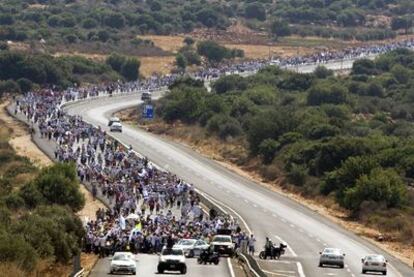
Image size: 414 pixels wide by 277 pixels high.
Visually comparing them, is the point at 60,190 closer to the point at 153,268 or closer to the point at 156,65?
the point at 153,268

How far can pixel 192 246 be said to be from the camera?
49.2m

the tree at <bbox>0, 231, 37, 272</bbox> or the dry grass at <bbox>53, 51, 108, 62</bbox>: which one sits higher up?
the tree at <bbox>0, 231, 37, 272</bbox>

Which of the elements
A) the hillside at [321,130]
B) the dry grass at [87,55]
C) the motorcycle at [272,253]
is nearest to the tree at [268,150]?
the hillside at [321,130]

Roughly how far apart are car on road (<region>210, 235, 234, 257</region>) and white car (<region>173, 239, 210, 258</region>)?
42 centimetres

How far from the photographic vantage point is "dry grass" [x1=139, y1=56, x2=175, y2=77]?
16650cm

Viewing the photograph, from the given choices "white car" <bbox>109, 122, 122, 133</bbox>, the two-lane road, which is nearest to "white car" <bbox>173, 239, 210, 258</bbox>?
the two-lane road

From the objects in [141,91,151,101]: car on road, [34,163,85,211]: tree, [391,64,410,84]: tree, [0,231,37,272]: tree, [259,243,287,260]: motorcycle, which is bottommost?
[391,64,410,84]: tree

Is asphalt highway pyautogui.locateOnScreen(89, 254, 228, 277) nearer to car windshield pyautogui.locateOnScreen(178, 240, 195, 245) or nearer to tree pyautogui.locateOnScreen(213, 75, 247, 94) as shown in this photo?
car windshield pyautogui.locateOnScreen(178, 240, 195, 245)

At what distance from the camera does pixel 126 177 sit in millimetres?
71688

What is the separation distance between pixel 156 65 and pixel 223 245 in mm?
120983

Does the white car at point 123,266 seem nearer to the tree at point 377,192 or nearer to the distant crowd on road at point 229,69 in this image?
the tree at point 377,192

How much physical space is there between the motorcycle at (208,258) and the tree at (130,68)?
11270 cm

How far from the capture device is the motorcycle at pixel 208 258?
46.8 m

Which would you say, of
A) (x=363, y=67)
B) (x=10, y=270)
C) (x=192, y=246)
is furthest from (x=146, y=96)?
(x=10, y=270)
